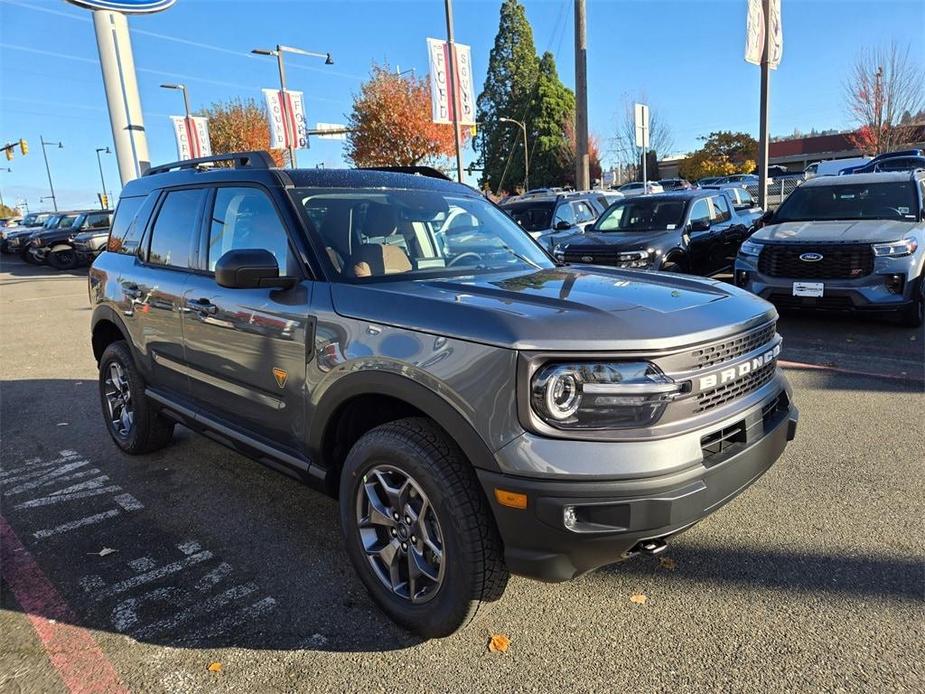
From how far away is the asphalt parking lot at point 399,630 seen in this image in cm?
233

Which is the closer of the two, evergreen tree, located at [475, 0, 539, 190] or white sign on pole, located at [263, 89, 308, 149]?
white sign on pole, located at [263, 89, 308, 149]

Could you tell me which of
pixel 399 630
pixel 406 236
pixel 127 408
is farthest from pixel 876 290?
pixel 127 408

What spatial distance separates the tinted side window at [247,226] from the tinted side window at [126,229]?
3.62ft

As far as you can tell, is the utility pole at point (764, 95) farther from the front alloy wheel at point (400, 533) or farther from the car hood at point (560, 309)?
the front alloy wheel at point (400, 533)

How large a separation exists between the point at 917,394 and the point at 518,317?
15.0 ft

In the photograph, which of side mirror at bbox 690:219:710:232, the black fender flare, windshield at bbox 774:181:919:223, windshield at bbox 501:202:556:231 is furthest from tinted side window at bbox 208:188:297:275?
windshield at bbox 501:202:556:231

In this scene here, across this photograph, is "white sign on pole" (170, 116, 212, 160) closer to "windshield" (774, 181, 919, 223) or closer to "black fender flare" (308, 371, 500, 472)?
"windshield" (774, 181, 919, 223)

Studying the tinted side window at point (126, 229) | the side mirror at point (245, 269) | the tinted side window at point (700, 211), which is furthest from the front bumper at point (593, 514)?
the tinted side window at point (700, 211)

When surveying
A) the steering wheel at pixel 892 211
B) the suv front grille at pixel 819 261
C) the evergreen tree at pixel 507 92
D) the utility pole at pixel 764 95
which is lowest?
the suv front grille at pixel 819 261

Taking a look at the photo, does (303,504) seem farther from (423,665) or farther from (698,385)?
(698,385)

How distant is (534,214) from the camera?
1295cm

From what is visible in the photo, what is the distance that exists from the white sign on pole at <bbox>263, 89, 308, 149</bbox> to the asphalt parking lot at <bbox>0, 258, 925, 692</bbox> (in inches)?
834

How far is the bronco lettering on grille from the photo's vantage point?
2.27m

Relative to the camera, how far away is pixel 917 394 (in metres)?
5.08
